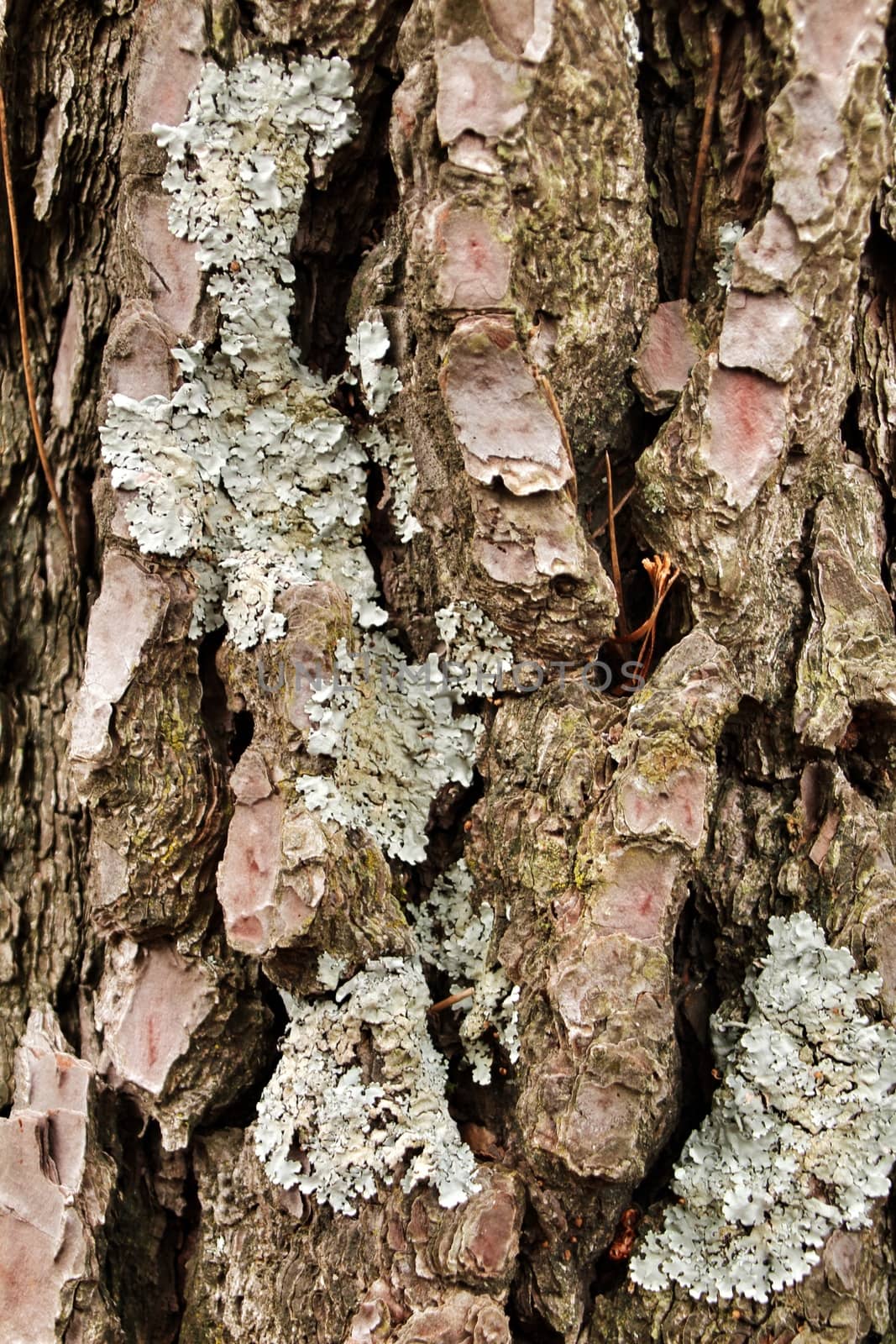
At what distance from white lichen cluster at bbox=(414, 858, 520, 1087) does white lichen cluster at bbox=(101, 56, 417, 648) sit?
0.51 metres

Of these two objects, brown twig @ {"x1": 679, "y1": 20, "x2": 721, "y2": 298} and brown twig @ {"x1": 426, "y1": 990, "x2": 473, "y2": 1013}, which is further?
brown twig @ {"x1": 426, "y1": 990, "x2": 473, "y2": 1013}

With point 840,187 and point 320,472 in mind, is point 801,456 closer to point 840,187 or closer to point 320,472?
point 840,187

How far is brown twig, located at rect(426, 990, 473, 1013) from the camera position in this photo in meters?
1.83

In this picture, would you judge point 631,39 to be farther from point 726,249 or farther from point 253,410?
point 253,410

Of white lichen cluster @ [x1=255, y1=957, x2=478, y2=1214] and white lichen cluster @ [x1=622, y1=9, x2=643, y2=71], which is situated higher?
white lichen cluster @ [x1=622, y1=9, x2=643, y2=71]

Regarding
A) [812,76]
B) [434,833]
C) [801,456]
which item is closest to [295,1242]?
[434,833]

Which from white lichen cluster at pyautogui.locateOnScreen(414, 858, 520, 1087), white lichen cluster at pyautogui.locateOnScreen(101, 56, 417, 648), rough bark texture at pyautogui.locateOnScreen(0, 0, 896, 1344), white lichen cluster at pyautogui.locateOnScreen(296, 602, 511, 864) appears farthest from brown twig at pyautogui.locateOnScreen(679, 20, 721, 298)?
white lichen cluster at pyautogui.locateOnScreen(414, 858, 520, 1087)

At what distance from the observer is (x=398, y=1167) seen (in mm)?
1702

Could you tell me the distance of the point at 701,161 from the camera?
174 cm

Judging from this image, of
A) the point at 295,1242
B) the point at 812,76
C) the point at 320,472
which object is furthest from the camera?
the point at 320,472

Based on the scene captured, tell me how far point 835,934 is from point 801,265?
41.2 inches

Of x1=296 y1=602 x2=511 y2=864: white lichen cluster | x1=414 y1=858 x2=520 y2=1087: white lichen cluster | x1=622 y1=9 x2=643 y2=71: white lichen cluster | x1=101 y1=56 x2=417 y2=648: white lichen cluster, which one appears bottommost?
x1=414 y1=858 x2=520 y2=1087: white lichen cluster

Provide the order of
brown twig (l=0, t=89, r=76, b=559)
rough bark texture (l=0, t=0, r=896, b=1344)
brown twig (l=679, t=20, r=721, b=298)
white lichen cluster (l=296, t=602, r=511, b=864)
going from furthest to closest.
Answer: brown twig (l=0, t=89, r=76, b=559), white lichen cluster (l=296, t=602, r=511, b=864), brown twig (l=679, t=20, r=721, b=298), rough bark texture (l=0, t=0, r=896, b=1344)

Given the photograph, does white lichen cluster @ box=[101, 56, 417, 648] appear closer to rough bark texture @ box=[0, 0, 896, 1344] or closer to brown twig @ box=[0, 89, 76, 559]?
rough bark texture @ box=[0, 0, 896, 1344]
